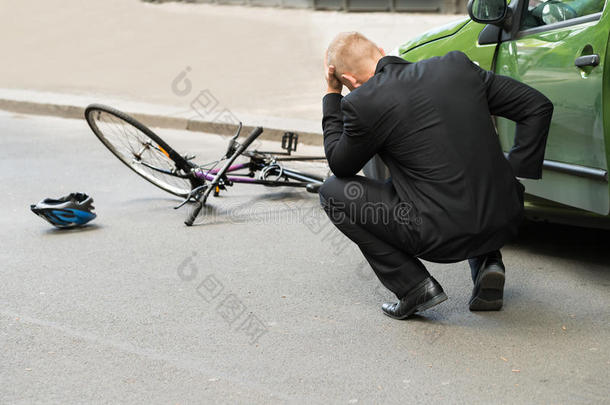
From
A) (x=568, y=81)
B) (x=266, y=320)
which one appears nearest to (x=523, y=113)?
(x=568, y=81)

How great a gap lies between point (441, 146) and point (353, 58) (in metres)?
0.57

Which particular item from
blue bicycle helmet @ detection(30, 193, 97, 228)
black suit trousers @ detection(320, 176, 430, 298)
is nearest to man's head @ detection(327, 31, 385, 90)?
black suit trousers @ detection(320, 176, 430, 298)

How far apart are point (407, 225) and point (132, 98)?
9790mm

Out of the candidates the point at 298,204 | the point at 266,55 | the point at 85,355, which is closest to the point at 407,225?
the point at 85,355

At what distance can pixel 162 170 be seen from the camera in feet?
21.8

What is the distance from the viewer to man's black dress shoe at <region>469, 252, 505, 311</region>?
4.06 metres

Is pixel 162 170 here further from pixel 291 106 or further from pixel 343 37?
pixel 291 106

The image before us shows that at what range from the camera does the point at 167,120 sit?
36.8 ft

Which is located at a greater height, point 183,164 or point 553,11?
point 553,11

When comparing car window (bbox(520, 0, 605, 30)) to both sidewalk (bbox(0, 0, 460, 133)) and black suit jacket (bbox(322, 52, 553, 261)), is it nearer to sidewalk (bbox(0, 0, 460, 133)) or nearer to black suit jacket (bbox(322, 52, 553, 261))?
black suit jacket (bbox(322, 52, 553, 261))

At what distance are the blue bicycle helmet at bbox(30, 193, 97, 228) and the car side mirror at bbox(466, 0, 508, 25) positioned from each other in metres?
2.89

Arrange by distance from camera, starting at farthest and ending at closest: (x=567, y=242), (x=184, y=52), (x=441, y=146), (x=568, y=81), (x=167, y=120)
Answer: (x=184, y=52)
(x=167, y=120)
(x=567, y=242)
(x=568, y=81)
(x=441, y=146)

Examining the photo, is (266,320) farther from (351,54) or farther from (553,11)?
(553,11)

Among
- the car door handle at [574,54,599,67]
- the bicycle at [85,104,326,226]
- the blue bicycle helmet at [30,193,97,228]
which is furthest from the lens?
the bicycle at [85,104,326,226]
